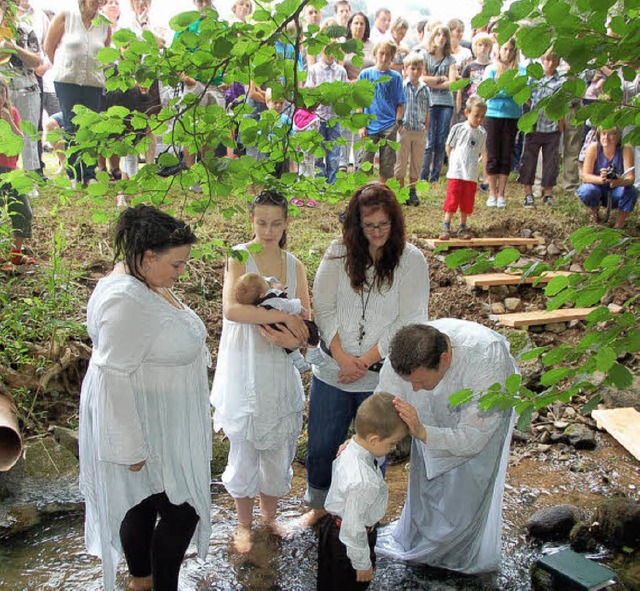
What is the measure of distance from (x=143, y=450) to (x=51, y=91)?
7968 millimetres

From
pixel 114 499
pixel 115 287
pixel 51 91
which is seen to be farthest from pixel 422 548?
pixel 51 91

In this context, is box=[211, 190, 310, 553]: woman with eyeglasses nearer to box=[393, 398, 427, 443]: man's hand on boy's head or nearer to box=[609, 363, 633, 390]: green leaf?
box=[393, 398, 427, 443]: man's hand on boy's head

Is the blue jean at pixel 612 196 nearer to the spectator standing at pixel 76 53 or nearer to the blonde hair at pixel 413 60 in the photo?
the blonde hair at pixel 413 60

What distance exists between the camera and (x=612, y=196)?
8.53 meters

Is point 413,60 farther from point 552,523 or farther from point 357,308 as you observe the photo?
point 552,523

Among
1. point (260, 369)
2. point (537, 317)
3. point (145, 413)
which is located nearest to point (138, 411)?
point (145, 413)

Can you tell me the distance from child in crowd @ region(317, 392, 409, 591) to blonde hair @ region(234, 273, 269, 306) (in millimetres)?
941

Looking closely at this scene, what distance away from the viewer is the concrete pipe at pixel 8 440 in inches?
164

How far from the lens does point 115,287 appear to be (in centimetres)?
274

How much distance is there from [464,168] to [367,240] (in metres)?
4.50

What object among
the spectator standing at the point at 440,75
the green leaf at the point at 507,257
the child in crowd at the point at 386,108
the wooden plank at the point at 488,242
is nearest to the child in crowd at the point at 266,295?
the green leaf at the point at 507,257

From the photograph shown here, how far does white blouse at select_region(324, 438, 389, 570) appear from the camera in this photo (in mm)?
2877

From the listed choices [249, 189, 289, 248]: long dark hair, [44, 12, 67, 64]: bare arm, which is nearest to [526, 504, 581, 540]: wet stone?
[249, 189, 289, 248]: long dark hair

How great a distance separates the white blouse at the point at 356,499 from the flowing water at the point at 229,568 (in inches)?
33.1
